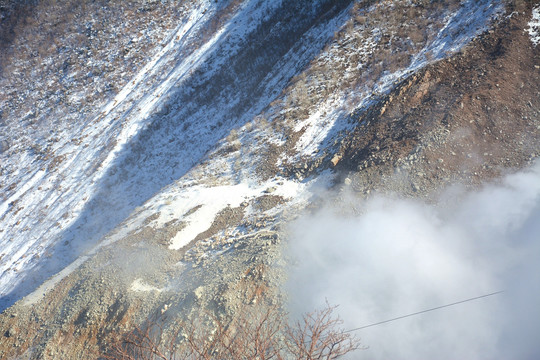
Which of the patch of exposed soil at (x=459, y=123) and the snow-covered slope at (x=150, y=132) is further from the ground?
the snow-covered slope at (x=150, y=132)

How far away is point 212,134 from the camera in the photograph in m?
19.5

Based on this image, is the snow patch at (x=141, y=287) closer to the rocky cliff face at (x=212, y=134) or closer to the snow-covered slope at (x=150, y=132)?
the rocky cliff face at (x=212, y=134)

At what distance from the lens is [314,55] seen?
17.9 metres

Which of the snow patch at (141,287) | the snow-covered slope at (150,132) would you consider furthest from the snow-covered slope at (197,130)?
the snow patch at (141,287)

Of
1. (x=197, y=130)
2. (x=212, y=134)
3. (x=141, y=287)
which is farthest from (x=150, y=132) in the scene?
(x=141, y=287)

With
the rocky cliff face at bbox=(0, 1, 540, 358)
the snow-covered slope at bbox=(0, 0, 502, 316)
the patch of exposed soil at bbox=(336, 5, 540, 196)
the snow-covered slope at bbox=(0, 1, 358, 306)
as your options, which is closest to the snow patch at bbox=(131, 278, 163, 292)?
the rocky cliff face at bbox=(0, 1, 540, 358)

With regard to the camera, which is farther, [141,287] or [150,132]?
[150,132]

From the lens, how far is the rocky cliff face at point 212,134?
997 centimetres

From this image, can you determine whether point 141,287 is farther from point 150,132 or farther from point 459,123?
point 150,132

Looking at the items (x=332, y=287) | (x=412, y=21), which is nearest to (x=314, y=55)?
(x=412, y=21)

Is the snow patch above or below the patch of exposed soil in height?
above

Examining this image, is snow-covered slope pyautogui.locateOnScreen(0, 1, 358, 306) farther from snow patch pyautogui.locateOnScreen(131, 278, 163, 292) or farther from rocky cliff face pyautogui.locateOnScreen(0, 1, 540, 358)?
snow patch pyautogui.locateOnScreen(131, 278, 163, 292)

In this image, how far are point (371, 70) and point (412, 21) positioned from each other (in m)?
3.71

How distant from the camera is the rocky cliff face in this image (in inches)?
392
